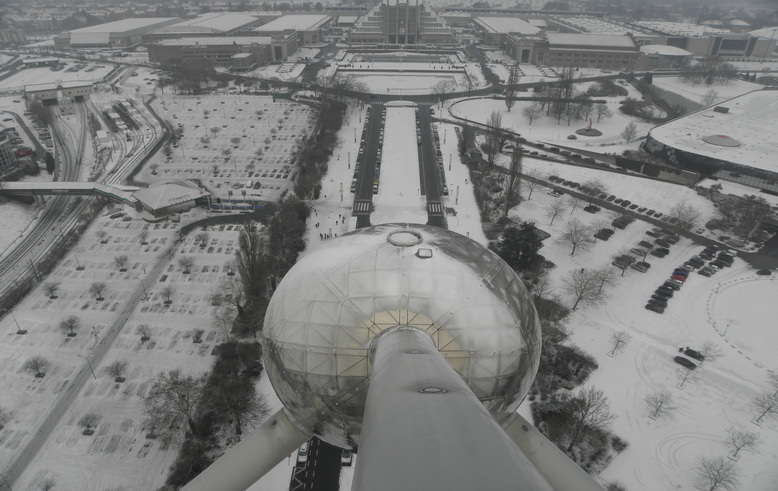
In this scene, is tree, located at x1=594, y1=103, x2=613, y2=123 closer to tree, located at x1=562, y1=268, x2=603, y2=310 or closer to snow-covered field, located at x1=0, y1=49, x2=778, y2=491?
snow-covered field, located at x1=0, y1=49, x2=778, y2=491

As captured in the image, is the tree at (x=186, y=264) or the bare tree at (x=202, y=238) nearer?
the tree at (x=186, y=264)

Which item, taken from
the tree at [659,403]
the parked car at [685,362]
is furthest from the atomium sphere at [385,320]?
the parked car at [685,362]

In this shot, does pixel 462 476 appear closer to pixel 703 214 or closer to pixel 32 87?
pixel 703 214

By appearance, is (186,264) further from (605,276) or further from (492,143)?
(492,143)

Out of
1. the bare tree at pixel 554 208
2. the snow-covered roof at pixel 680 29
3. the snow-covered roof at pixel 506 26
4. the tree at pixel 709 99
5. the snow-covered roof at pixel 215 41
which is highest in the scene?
the snow-covered roof at pixel 506 26

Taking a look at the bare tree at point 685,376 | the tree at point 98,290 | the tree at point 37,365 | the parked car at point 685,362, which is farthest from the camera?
the tree at point 98,290

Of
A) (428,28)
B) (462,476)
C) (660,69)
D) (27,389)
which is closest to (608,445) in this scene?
(462,476)

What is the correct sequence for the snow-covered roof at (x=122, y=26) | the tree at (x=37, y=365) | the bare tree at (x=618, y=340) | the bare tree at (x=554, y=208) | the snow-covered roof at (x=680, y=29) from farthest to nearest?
1. the snow-covered roof at (x=680, y=29)
2. the snow-covered roof at (x=122, y=26)
3. the bare tree at (x=554, y=208)
4. the bare tree at (x=618, y=340)
5. the tree at (x=37, y=365)

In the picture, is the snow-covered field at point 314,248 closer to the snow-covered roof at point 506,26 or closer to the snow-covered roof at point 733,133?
the snow-covered roof at point 733,133
